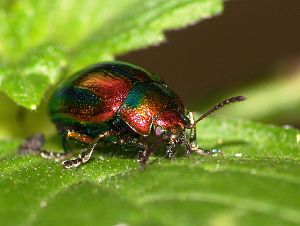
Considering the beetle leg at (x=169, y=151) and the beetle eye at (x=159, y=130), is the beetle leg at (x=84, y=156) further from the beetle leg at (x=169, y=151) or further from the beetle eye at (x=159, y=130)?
the beetle leg at (x=169, y=151)

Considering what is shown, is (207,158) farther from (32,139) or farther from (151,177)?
(32,139)

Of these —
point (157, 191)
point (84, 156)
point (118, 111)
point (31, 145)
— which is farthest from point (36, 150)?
point (157, 191)

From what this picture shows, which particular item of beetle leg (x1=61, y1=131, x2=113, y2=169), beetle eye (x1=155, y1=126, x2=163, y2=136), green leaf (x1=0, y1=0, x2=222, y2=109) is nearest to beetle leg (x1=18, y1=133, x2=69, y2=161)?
beetle leg (x1=61, y1=131, x2=113, y2=169)

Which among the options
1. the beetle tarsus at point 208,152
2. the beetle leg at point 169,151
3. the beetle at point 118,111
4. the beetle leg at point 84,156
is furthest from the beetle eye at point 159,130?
the beetle leg at point 84,156

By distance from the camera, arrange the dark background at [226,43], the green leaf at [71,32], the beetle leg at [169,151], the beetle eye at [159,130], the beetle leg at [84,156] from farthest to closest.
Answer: the dark background at [226,43]
the green leaf at [71,32]
the beetle eye at [159,130]
the beetle leg at [84,156]
the beetle leg at [169,151]

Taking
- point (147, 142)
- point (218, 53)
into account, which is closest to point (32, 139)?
point (147, 142)

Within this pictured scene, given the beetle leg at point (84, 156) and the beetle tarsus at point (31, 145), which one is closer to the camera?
the beetle leg at point (84, 156)

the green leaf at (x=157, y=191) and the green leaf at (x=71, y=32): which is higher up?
the green leaf at (x=71, y=32)

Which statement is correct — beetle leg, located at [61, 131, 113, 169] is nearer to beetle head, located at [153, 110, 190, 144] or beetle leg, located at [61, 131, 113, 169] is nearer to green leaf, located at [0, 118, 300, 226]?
green leaf, located at [0, 118, 300, 226]

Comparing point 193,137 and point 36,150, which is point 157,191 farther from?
point 36,150
